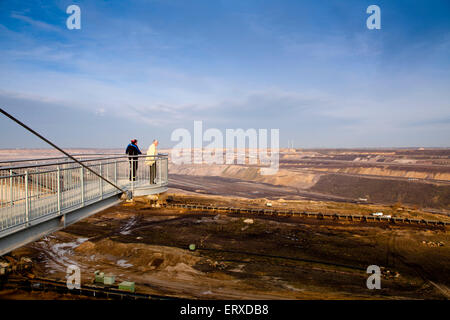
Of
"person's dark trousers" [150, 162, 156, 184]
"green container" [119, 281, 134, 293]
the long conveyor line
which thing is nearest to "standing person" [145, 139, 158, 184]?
"person's dark trousers" [150, 162, 156, 184]

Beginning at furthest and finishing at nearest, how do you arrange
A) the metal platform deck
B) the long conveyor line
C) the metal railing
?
1. the long conveyor line
2. the metal railing
3. the metal platform deck

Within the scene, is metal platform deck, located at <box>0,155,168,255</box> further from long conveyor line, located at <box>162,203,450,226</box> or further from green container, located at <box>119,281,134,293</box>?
long conveyor line, located at <box>162,203,450,226</box>

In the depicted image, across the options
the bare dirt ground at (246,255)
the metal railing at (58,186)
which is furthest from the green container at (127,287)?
the metal railing at (58,186)

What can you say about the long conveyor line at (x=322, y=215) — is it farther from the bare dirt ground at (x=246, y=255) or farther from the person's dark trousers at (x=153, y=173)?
the person's dark trousers at (x=153, y=173)

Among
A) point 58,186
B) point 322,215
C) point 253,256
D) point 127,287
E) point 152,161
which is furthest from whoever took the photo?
point 322,215

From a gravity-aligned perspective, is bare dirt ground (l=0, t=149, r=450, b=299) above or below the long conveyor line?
below

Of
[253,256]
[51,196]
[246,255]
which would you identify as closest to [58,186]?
[51,196]

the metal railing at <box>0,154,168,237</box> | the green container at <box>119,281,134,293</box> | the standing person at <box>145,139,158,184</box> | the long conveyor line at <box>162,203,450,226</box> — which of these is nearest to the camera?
the metal railing at <box>0,154,168,237</box>

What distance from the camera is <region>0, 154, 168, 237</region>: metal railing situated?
6848mm

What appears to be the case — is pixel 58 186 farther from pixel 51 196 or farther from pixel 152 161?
pixel 152 161

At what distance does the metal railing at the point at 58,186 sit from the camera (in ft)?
22.5

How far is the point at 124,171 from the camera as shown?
13.2m

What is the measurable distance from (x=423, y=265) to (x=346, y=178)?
48.7m

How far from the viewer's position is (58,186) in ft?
25.7
